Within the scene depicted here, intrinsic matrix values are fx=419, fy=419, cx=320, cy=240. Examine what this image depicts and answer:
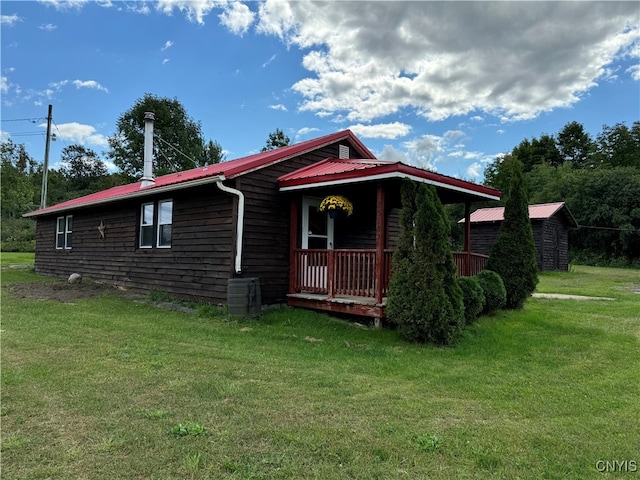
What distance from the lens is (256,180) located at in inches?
329

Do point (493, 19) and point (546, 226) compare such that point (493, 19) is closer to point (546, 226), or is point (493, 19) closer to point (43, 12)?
point (43, 12)

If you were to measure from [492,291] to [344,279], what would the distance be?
3.01 m

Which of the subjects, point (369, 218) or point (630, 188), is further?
point (630, 188)

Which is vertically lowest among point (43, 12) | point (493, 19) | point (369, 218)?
point (369, 218)

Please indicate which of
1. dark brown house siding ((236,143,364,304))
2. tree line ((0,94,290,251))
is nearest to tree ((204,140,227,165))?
tree line ((0,94,290,251))

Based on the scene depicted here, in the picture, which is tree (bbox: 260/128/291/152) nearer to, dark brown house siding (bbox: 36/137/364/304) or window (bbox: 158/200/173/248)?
dark brown house siding (bbox: 36/137/364/304)

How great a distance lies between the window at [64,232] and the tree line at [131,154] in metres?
22.7

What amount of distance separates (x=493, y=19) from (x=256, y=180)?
243 inches

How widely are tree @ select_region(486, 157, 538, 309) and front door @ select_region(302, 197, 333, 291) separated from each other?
3.72 meters

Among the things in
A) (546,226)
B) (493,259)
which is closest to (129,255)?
(493,259)

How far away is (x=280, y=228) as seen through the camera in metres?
8.77

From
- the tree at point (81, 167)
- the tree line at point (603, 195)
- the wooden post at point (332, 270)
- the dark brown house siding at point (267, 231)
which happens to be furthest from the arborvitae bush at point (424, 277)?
the tree at point (81, 167)

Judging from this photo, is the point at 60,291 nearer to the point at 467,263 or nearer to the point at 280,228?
the point at 280,228

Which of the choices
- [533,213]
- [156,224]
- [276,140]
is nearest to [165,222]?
[156,224]
